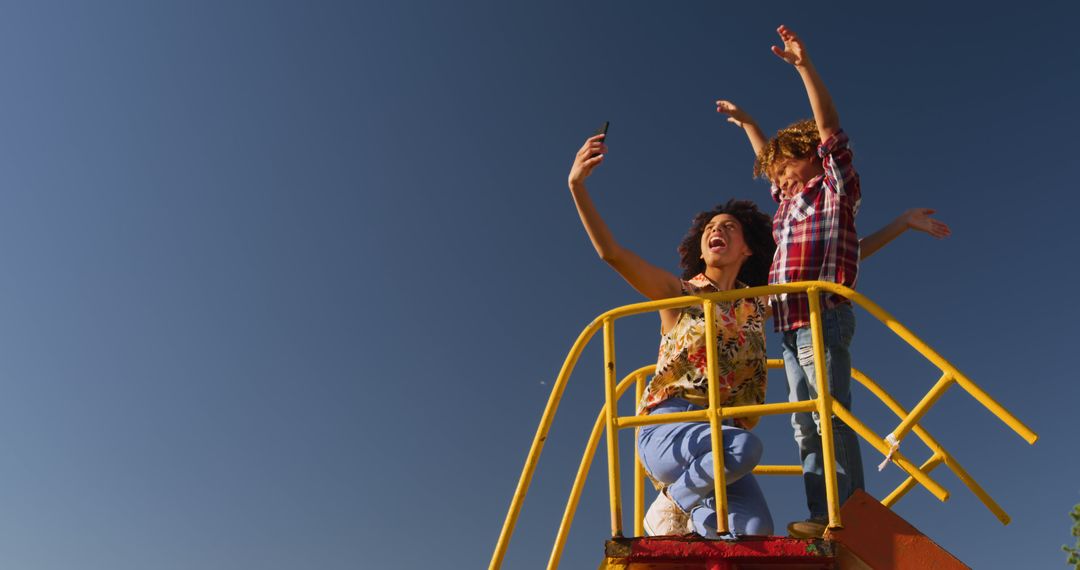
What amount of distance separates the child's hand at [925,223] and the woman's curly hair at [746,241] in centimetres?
101

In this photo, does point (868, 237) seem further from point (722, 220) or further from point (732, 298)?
point (732, 298)

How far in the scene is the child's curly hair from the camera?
626 cm

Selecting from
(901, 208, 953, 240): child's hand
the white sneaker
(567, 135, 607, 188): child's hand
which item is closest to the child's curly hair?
(901, 208, 953, 240): child's hand

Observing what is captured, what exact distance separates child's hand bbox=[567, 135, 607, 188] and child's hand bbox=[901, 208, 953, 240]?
7.96 ft

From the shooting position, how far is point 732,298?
5160 millimetres

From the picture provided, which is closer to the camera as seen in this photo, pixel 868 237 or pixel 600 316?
pixel 600 316

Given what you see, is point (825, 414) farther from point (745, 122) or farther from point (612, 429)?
point (745, 122)

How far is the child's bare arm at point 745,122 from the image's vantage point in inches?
277

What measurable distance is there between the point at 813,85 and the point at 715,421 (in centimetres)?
220

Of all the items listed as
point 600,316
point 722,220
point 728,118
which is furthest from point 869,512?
point 728,118

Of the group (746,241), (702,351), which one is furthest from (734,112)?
(702,351)

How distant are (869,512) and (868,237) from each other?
2416 mm

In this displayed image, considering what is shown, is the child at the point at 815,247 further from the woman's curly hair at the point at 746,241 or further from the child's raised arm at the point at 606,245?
the child's raised arm at the point at 606,245

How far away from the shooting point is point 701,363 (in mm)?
5422
